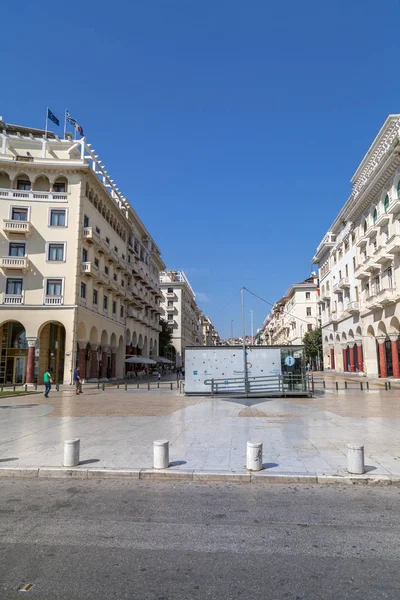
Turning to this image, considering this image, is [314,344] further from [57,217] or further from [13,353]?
[13,353]

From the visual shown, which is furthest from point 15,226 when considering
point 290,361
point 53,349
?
point 290,361

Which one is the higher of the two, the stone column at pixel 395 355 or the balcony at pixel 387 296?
the balcony at pixel 387 296

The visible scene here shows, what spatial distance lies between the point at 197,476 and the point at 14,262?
107 feet

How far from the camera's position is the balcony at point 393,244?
32.6 metres

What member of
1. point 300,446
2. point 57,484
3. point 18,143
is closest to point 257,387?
point 300,446

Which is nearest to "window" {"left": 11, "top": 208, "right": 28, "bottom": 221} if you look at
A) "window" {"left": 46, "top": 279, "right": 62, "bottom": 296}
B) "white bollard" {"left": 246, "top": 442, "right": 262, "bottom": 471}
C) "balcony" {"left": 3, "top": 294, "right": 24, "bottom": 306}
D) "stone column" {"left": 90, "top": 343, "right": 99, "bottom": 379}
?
"window" {"left": 46, "top": 279, "right": 62, "bottom": 296}

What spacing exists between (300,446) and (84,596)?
7042 millimetres

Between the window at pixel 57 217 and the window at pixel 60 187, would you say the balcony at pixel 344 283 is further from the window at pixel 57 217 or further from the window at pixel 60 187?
the window at pixel 60 187

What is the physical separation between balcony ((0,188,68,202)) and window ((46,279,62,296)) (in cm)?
737

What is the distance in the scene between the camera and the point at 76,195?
3759 centimetres

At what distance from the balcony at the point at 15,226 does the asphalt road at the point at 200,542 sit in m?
32.4

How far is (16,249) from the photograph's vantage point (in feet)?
120

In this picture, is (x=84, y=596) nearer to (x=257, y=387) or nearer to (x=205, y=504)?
(x=205, y=504)

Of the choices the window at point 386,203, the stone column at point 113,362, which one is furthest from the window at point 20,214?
the window at point 386,203
